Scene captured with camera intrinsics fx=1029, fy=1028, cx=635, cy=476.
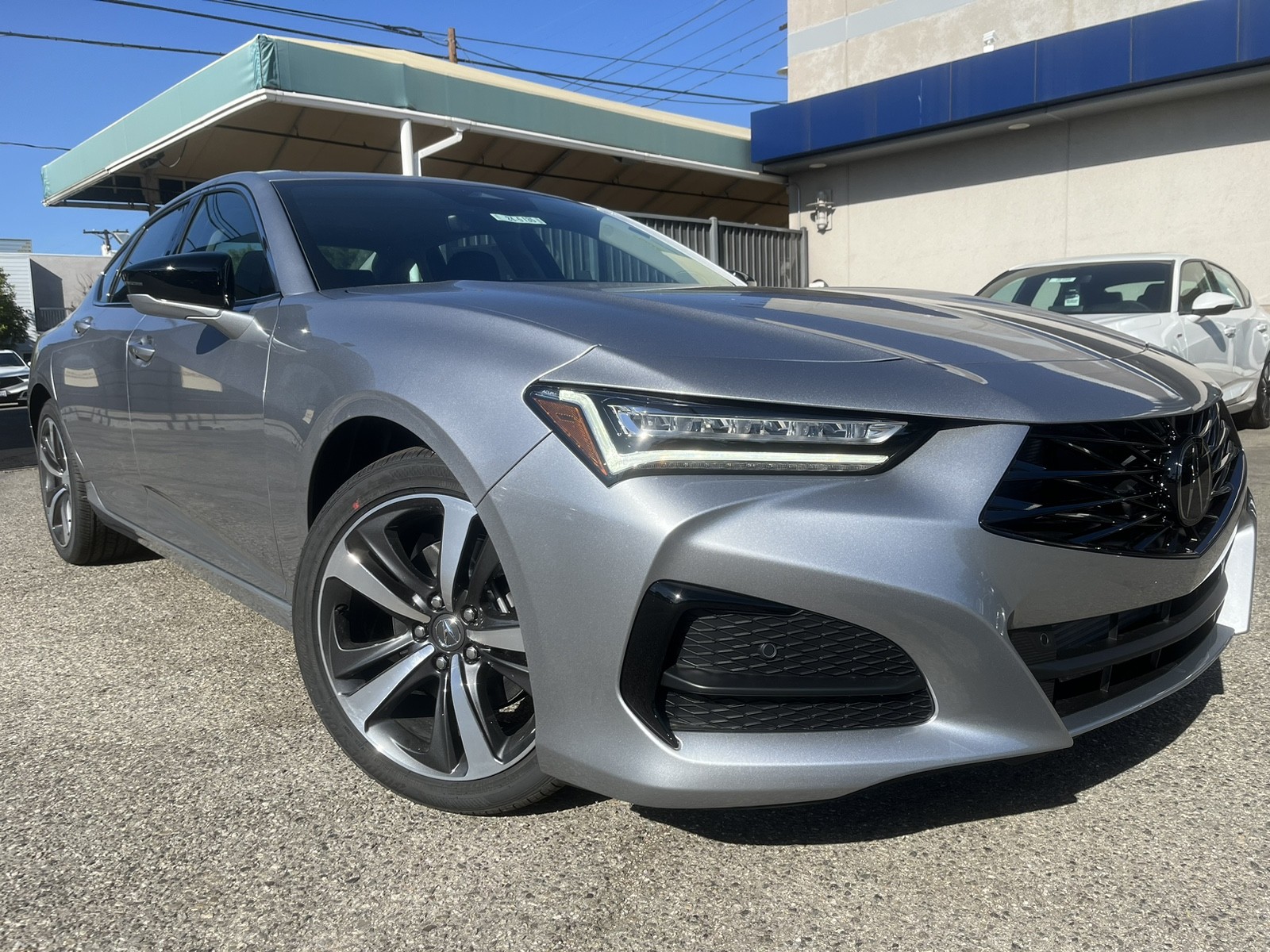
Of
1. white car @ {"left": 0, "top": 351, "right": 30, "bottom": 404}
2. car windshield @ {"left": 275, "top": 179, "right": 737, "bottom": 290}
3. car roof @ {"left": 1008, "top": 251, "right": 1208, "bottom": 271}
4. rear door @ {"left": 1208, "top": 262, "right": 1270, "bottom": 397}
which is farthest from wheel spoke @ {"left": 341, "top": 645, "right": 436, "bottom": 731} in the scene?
white car @ {"left": 0, "top": 351, "right": 30, "bottom": 404}

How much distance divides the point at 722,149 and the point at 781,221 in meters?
8.33

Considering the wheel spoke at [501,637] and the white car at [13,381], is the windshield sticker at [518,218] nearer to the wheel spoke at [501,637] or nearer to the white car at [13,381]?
the wheel spoke at [501,637]

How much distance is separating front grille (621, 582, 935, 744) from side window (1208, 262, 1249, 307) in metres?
7.39

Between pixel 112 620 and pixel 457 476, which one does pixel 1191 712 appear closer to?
pixel 457 476

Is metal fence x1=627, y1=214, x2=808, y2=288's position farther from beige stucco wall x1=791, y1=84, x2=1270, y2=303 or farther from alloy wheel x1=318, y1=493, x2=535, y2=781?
alloy wheel x1=318, y1=493, x2=535, y2=781

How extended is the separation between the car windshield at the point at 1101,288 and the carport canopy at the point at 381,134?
23.5ft

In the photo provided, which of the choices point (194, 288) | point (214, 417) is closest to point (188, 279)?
point (194, 288)

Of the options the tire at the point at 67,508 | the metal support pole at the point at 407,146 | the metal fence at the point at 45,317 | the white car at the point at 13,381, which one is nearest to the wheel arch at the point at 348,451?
the tire at the point at 67,508

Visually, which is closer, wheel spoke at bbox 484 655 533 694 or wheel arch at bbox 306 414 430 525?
wheel spoke at bbox 484 655 533 694

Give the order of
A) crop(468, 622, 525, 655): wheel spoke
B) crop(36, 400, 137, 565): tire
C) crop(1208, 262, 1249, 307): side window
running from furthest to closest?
crop(1208, 262, 1249, 307): side window
crop(36, 400, 137, 565): tire
crop(468, 622, 525, 655): wheel spoke

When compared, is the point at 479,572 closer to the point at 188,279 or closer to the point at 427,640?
the point at 427,640

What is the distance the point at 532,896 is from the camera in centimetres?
176

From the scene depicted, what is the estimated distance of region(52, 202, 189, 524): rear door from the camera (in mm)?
3312

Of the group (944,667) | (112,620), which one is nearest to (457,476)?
(944,667)
